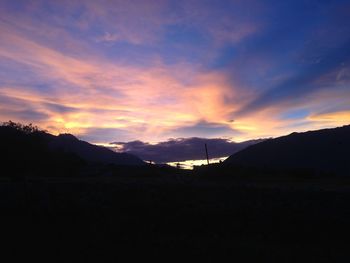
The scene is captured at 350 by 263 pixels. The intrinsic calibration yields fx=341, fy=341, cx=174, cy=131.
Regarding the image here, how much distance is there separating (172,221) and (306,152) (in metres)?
71.4

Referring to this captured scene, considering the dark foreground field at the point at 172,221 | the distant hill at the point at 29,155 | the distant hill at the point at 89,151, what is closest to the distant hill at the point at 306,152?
the distant hill at the point at 29,155

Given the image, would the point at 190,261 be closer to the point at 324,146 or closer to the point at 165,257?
the point at 165,257

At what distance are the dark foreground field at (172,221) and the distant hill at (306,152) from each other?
53.2 m

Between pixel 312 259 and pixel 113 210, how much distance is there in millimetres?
11876

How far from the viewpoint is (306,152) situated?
83.8 meters

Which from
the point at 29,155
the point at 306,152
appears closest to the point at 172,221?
the point at 29,155

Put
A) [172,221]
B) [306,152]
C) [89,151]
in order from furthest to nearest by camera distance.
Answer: [89,151], [306,152], [172,221]

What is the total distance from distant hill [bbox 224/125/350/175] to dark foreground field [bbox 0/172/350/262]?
175 feet

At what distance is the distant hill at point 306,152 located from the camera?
7600cm

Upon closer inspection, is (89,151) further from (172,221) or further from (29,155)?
(172,221)

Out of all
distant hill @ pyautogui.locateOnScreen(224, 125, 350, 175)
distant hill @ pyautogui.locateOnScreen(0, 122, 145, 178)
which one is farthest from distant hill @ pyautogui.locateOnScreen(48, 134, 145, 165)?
distant hill @ pyautogui.locateOnScreen(0, 122, 145, 178)

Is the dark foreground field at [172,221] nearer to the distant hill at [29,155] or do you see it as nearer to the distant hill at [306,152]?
the distant hill at [29,155]

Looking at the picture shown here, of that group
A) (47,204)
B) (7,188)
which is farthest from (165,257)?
(7,188)

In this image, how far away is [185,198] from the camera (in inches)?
903
